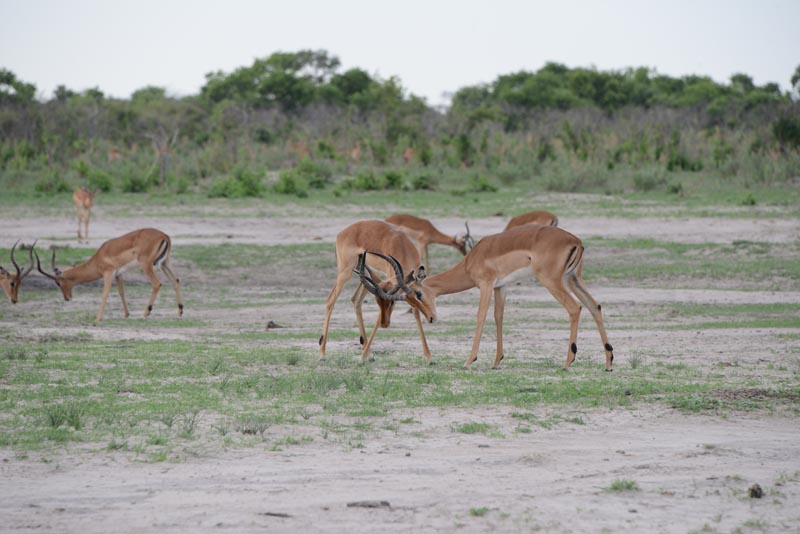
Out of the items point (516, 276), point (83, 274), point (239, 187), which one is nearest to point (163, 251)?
point (83, 274)

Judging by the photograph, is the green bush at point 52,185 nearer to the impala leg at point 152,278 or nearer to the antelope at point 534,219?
the impala leg at point 152,278

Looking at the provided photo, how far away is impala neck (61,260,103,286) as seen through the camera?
1495 cm

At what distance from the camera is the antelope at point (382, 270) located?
30.9 feet

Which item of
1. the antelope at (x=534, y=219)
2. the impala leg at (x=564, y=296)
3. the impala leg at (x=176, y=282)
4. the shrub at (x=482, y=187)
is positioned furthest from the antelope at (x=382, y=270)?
the shrub at (x=482, y=187)

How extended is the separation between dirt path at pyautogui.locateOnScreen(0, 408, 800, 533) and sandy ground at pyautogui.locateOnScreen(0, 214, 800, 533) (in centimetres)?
1

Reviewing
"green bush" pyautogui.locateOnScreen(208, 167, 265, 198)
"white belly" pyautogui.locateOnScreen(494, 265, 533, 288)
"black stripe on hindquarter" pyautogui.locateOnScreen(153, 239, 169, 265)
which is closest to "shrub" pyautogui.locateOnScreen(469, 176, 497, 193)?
"green bush" pyautogui.locateOnScreen(208, 167, 265, 198)

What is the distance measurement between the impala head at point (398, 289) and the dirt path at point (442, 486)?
8.81 ft

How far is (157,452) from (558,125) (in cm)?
3099

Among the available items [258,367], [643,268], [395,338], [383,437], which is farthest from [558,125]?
[383,437]

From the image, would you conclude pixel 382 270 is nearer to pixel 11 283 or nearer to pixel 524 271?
pixel 524 271

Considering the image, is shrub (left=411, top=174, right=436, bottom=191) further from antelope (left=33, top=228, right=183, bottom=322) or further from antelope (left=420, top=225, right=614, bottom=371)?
antelope (left=420, top=225, right=614, bottom=371)

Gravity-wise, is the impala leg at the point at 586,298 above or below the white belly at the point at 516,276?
below

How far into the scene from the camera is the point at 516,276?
9.63m

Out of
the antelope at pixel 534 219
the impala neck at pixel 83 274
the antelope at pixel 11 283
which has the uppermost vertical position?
the antelope at pixel 534 219
